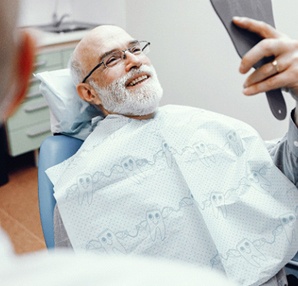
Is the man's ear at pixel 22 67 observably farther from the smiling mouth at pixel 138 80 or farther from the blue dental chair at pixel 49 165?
the smiling mouth at pixel 138 80

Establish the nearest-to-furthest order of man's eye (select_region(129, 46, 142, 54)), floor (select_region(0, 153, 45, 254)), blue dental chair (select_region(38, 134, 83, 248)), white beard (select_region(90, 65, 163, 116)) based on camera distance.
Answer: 1. blue dental chair (select_region(38, 134, 83, 248))
2. white beard (select_region(90, 65, 163, 116))
3. man's eye (select_region(129, 46, 142, 54))
4. floor (select_region(0, 153, 45, 254))

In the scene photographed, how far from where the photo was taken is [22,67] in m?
0.37

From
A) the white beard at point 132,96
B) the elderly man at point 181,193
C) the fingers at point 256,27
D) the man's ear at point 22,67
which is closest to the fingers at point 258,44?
the fingers at point 256,27

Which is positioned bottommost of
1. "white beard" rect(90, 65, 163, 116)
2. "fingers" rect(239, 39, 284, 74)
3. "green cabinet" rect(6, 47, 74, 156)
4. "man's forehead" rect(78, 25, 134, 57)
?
"green cabinet" rect(6, 47, 74, 156)

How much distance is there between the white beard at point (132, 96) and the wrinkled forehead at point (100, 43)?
12 cm

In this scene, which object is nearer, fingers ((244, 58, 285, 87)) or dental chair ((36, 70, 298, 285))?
fingers ((244, 58, 285, 87))

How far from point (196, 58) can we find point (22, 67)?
93.0 inches

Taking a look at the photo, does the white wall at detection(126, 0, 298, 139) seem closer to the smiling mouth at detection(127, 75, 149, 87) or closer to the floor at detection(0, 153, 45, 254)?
the smiling mouth at detection(127, 75, 149, 87)

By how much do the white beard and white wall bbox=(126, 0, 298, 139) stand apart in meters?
0.90

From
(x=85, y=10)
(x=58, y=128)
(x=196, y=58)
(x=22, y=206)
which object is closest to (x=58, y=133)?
(x=58, y=128)

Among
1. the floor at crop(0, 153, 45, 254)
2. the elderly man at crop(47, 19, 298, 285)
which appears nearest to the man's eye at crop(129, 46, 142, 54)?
the elderly man at crop(47, 19, 298, 285)

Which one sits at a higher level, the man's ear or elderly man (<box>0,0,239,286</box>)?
the man's ear

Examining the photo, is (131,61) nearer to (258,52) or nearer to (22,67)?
(258,52)

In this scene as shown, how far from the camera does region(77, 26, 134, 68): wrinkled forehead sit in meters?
1.64
